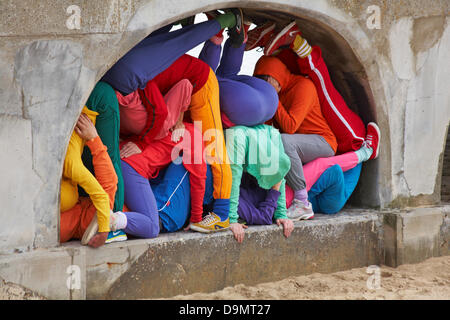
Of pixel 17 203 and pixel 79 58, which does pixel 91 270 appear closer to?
pixel 17 203

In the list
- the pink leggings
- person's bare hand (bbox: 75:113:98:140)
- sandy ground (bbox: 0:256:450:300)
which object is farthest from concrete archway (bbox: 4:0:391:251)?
the pink leggings

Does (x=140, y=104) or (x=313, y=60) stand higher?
(x=313, y=60)

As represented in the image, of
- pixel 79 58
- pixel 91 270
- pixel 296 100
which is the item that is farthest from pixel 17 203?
pixel 296 100

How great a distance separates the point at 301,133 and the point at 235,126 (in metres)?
0.76

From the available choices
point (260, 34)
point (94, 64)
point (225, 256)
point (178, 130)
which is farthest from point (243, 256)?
point (260, 34)

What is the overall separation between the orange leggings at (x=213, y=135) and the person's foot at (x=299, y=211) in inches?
24.8

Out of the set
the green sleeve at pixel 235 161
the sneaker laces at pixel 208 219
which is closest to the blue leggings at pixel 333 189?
the green sleeve at pixel 235 161

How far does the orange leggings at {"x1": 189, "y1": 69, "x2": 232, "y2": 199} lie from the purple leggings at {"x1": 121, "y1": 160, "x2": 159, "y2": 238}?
442mm

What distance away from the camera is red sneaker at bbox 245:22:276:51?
4.17 m

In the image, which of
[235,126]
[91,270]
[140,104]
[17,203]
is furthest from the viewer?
[235,126]

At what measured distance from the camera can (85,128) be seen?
10.2ft

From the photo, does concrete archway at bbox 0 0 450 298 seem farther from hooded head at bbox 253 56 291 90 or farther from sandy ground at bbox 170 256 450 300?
hooded head at bbox 253 56 291 90

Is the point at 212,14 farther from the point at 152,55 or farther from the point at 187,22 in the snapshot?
the point at 152,55

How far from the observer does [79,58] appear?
299 centimetres
